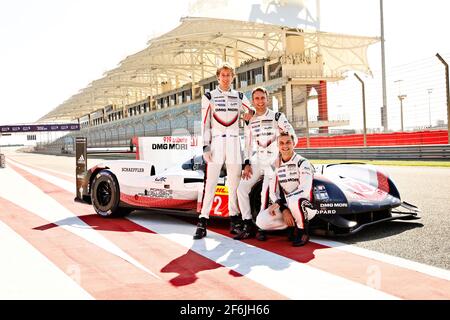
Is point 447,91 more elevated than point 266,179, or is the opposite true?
point 447,91

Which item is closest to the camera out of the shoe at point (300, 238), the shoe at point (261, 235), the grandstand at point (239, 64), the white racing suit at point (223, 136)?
the shoe at point (300, 238)

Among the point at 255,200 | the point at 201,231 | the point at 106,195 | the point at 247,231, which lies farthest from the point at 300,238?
the point at 106,195

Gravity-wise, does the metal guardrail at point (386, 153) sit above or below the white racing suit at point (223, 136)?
below

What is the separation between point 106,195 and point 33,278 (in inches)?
117

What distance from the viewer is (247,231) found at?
4676 millimetres

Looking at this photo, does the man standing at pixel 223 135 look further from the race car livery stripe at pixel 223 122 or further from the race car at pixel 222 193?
the race car at pixel 222 193

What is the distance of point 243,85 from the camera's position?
38.1 meters

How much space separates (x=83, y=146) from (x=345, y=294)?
513cm

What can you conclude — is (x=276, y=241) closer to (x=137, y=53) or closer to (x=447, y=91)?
(x=447, y=91)

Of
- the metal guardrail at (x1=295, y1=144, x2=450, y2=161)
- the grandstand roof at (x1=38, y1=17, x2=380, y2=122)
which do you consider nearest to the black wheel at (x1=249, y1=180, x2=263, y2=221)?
the metal guardrail at (x1=295, y1=144, x2=450, y2=161)

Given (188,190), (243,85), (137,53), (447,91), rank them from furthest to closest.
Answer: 1. (137,53)
2. (243,85)
3. (447,91)
4. (188,190)

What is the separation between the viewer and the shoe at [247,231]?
4.65 meters

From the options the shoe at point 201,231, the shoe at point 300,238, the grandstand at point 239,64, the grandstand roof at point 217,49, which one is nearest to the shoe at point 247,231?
the shoe at point 201,231
